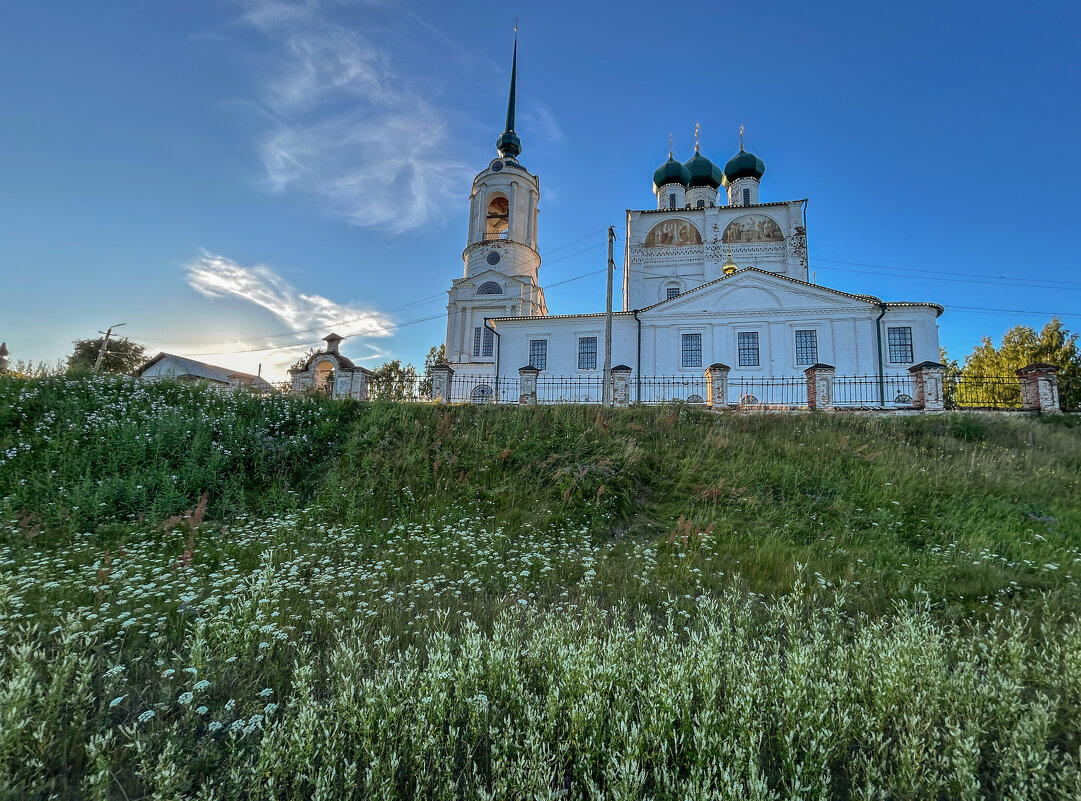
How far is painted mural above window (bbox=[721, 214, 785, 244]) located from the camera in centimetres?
3120

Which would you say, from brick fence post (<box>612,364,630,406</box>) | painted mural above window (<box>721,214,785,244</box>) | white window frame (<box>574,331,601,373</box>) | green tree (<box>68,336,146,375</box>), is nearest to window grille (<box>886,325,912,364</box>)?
painted mural above window (<box>721,214,785,244</box>)

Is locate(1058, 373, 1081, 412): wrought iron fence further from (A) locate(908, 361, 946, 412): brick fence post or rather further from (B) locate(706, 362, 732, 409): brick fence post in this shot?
(B) locate(706, 362, 732, 409): brick fence post

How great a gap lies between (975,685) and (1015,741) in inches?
22.6

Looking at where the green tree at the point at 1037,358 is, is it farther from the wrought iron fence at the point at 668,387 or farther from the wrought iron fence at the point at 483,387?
the wrought iron fence at the point at 483,387

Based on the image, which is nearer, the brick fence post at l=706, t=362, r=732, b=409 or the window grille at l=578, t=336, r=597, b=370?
the brick fence post at l=706, t=362, r=732, b=409

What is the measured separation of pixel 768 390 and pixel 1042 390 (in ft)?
29.7

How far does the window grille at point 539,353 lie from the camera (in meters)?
25.2

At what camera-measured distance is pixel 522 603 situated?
3.67 meters

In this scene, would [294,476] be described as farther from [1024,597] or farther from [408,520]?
[1024,597]

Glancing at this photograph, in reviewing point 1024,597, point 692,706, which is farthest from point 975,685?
point 1024,597

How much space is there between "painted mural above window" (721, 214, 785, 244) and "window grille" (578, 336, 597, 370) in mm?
13478

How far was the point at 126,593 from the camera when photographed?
3.91 m

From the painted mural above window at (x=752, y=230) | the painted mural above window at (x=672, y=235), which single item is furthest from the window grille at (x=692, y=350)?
the painted mural above window at (x=752, y=230)

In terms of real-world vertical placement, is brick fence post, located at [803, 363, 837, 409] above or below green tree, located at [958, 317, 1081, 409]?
below
